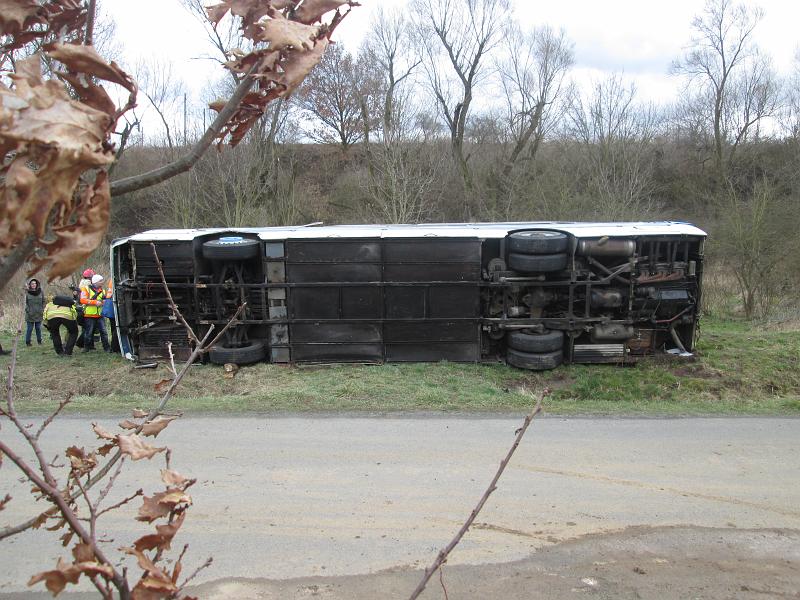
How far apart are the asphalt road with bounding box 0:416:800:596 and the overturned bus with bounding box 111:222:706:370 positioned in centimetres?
449

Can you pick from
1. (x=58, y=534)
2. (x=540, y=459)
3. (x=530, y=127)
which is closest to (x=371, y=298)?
(x=540, y=459)

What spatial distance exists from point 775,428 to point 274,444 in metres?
6.73

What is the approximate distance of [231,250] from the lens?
13.7 m

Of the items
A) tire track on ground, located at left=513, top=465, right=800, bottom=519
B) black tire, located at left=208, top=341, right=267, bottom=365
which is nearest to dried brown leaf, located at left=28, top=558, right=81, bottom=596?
tire track on ground, located at left=513, top=465, right=800, bottom=519

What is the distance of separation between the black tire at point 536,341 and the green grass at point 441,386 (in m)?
0.50

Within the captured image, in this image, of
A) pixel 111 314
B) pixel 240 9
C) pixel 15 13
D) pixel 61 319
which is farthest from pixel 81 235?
pixel 111 314

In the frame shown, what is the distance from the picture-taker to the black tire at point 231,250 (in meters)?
13.7

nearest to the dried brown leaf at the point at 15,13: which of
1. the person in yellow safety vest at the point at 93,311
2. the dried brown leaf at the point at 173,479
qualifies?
the dried brown leaf at the point at 173,479

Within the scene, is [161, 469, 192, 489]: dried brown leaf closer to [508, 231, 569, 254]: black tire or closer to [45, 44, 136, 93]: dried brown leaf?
[45, 44, 136, 93]: dried brown leaf

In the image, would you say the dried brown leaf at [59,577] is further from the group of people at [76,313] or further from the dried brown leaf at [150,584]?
the group of people at [76,313]

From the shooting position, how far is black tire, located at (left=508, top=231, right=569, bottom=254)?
1340 cm

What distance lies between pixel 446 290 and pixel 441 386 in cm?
242

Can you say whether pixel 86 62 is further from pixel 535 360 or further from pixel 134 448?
pixel 535 360

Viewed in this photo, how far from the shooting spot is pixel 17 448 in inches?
318
